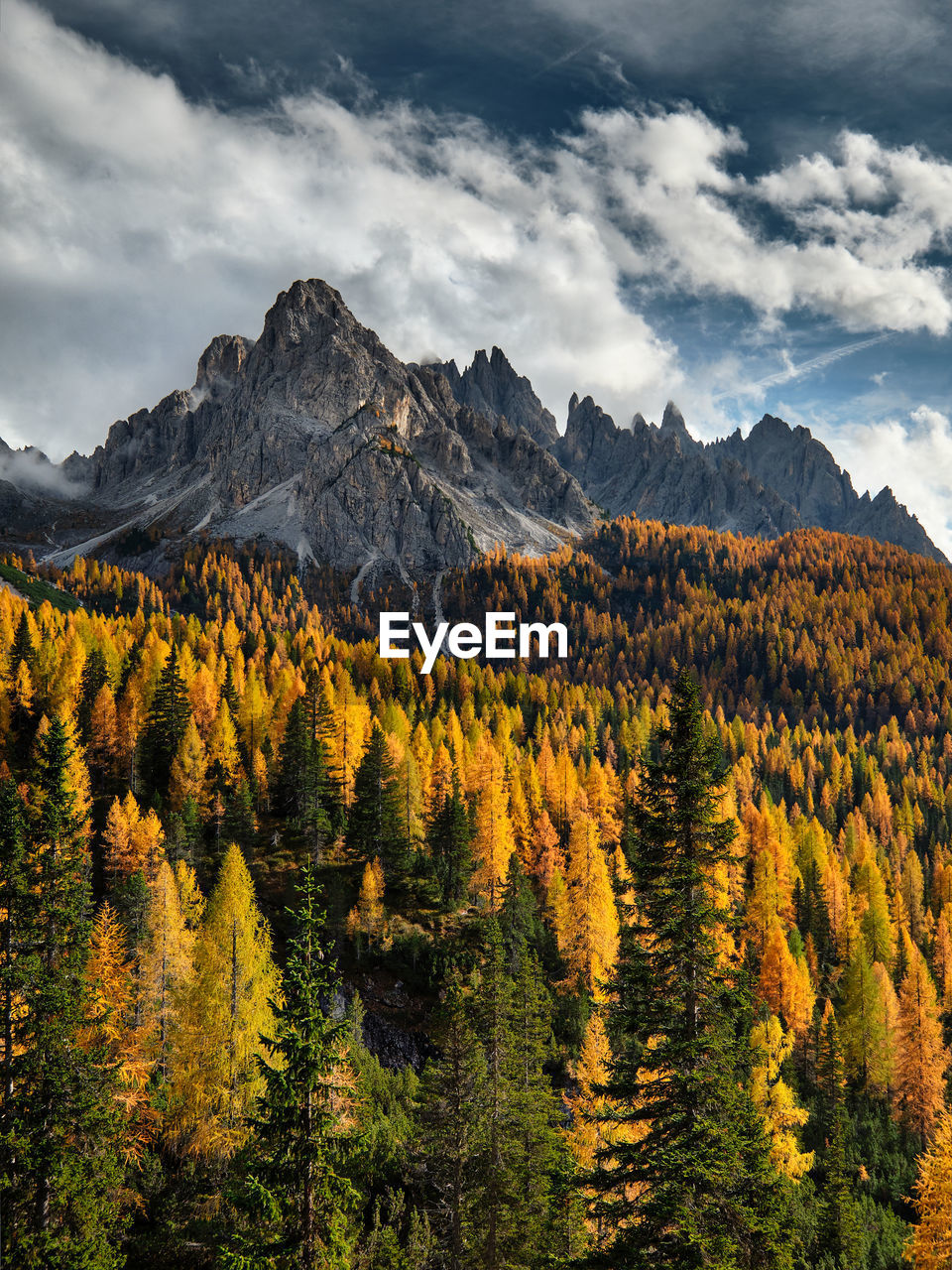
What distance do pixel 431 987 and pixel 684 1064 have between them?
40.8 meters

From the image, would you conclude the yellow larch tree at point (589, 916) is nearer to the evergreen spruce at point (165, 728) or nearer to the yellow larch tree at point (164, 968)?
the yellow larch tree at point (164, 968)

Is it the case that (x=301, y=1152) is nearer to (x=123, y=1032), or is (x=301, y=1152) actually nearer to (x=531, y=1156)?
(x=531, y=1156)

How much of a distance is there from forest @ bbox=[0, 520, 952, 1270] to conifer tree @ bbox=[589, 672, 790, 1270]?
0.08m

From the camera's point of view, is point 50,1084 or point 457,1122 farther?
point 457,1122

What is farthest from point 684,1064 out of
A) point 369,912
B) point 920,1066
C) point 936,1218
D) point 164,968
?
point 920,1066

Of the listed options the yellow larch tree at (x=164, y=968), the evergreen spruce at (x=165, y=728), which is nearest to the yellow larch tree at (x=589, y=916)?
the yellow larch tree at (x=164, y=968)

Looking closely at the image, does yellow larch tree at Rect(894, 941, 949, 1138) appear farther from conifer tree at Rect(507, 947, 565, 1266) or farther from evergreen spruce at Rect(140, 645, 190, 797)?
evergreen spruce at Rect(140, 645, 190, 797)

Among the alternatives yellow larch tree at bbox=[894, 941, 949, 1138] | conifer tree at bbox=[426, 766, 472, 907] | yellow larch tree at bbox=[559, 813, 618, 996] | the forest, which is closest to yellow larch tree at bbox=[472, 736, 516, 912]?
the forest

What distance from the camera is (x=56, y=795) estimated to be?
20578 millimetres

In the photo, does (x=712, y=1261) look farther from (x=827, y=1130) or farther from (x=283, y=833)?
(x=283, y=833)

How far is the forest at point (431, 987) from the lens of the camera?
13.7 meters

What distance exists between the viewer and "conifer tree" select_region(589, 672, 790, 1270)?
41.0ft

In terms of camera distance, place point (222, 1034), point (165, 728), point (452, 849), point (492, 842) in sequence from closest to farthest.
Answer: point (222, 1034)
point (452, 849)
point (492, 842)
point (165, 728)

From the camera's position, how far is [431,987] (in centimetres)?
5012
